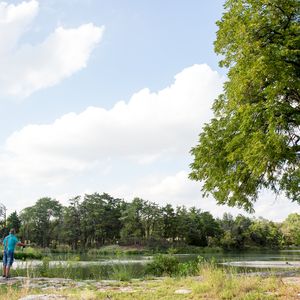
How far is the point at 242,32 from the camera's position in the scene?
14.0 m

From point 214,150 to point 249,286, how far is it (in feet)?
27.3

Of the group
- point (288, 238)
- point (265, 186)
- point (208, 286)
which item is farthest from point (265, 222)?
point (208, 286)

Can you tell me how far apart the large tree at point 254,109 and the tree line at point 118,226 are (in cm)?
6616

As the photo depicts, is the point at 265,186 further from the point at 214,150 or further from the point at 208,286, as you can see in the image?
the point at 208,286

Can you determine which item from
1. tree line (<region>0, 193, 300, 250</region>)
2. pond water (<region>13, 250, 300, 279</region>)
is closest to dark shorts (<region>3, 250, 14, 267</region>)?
pond water (<region>13, 250, 300, 279</region>)

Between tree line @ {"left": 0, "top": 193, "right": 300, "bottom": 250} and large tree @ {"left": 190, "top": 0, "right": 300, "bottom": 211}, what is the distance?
6616cm

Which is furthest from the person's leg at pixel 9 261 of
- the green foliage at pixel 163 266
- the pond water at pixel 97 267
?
the green foliage at pixel 163 266

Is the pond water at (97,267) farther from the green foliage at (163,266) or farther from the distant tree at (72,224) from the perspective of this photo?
the distant tree at (72,224)

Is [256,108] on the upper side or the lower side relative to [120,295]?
upper

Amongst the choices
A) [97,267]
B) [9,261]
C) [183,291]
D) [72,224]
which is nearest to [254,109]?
[183,291]

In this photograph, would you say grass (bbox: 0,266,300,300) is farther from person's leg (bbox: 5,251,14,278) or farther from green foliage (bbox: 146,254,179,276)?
green foliage (bbox: 146,254,179,276)

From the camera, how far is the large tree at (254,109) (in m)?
12.9

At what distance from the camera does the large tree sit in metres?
12.9

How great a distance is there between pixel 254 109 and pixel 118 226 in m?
80.0
